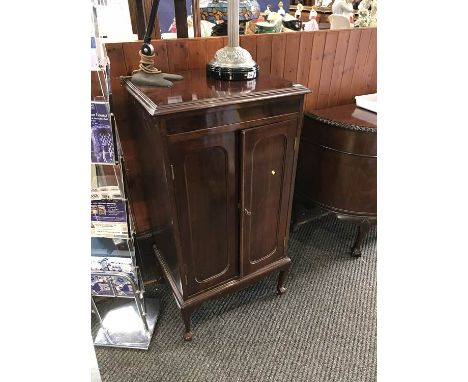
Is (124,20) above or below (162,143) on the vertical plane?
above

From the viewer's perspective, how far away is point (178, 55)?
133 cm

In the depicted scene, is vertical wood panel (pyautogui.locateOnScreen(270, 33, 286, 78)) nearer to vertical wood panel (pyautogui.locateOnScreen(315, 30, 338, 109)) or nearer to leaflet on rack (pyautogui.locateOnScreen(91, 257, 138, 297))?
vertical wood panel (pyautogui.locateOnScreen(315, 30, 338, 109))

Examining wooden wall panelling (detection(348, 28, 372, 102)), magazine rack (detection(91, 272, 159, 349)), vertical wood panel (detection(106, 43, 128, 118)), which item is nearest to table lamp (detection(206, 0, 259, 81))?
vertical wood panel (detection(106, 43, 128, 118))

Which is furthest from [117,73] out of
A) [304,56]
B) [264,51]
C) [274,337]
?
[274,337]

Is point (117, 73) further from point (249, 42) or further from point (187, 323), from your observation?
point (187, 323)

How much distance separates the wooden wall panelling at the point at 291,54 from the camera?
1547mm

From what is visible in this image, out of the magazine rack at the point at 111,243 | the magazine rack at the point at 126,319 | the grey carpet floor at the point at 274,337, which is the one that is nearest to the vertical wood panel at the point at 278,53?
the magazine rack at the point at 111,243

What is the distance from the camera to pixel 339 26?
5.70ft

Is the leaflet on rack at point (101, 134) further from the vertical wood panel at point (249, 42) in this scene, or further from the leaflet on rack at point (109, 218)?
the vertical wood panel at point (249, 42)

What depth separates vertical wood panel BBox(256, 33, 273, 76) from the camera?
1.46 metres

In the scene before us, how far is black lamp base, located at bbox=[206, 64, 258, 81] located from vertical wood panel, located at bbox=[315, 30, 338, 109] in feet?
2.31
